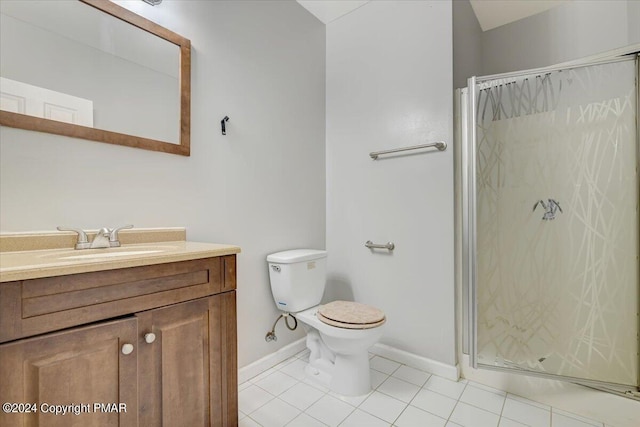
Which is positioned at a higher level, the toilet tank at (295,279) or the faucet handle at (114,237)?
the faucet handle at (114,237)

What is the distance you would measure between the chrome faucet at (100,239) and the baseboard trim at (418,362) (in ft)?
5.60

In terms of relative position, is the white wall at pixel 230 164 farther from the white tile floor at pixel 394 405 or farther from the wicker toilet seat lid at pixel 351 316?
the wicker toilet seat lid at pixel 351 316

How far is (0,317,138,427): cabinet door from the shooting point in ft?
2.26

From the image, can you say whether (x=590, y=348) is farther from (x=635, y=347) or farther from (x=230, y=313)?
(x=230, y=313)

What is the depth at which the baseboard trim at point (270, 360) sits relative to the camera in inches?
67.7

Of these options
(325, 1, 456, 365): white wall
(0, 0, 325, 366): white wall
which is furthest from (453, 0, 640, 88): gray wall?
(0, 0, 325, 366): white wall

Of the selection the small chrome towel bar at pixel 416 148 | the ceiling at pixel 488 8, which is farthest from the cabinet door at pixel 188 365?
the ceiling at pixel 488 8

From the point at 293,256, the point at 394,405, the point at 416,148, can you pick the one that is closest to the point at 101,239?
the point at 293,256

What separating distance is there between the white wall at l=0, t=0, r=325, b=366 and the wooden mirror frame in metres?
0.03

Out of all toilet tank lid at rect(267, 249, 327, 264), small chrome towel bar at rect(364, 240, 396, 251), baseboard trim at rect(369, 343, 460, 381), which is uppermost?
small chrome towel bar at rect(364, 240, 396, 251)

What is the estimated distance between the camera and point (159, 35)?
1360mm

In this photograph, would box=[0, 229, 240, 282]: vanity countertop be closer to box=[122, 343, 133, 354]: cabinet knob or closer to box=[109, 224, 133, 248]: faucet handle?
box=[109, 224, 133, 248]: faucet handle

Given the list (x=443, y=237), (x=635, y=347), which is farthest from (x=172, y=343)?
(x=635, y=347)

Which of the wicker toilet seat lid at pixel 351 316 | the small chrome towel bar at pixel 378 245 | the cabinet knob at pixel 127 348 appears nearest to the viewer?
the cabinet knob at pixel 127 348
